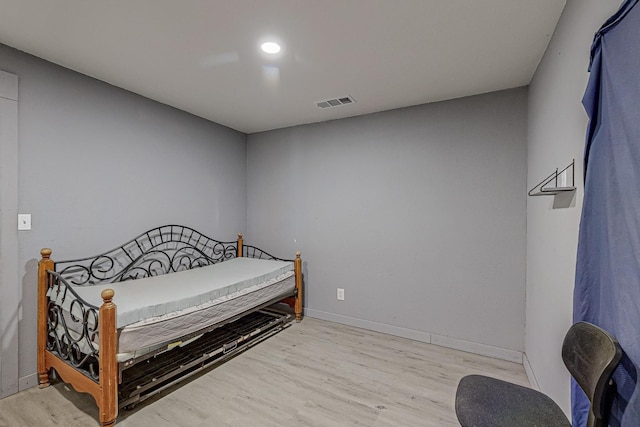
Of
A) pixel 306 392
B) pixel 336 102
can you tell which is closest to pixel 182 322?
pixel 306 392

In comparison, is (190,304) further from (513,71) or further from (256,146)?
(513,71)

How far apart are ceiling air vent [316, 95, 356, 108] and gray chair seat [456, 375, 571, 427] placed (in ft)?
8.31

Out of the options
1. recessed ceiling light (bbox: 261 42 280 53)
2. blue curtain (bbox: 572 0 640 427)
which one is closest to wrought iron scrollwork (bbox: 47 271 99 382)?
recessed ceiling light (bbox: 261 42 280 53)

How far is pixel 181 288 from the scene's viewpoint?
253cm

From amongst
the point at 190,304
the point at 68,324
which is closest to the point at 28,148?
the point at 68,324

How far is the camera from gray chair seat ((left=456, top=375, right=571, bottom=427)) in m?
1.19

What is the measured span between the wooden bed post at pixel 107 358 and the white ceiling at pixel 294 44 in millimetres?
1640

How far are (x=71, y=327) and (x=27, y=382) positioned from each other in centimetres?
64

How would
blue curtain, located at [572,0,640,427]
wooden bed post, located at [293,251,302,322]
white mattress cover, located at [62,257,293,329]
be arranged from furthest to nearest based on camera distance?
1. wooden bed post, located at [293,251,302,322]
2. white mattress cover, located at [62,257,293,329]
3. blue curtain, located at [572,0,640,427]

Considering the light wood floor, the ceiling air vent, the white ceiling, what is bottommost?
the light wood floor

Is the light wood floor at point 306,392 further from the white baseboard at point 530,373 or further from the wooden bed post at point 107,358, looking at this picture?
the wooden bed post at point 107,358

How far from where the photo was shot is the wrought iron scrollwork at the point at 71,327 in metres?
1.90

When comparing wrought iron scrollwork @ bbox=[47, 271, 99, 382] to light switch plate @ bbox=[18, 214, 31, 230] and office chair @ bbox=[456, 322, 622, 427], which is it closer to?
light switch plate @ bbox=[18, 214, 31, 230]

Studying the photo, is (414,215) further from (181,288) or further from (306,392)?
(181,288)
